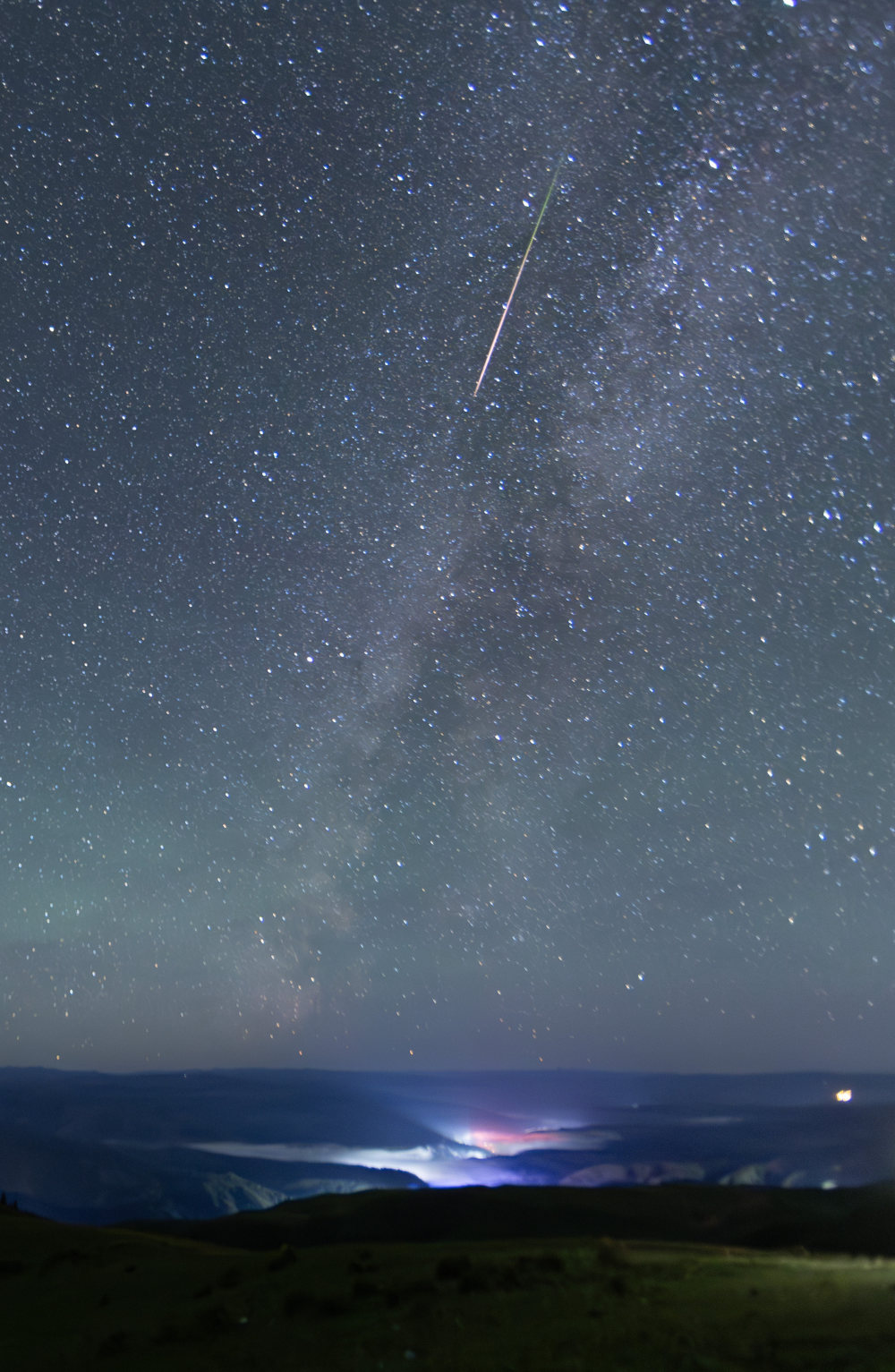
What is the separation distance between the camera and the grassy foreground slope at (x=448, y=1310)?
7824mm

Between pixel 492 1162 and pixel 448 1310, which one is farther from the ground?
pixel 448 1310

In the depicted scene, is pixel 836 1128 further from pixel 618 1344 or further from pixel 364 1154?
pixel 618 1344

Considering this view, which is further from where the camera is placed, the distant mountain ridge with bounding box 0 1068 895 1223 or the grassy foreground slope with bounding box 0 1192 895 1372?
the distant mountain ridge with bounding box 0 1068 895 1223

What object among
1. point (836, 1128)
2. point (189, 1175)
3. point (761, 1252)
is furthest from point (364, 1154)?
point (761, 1252)

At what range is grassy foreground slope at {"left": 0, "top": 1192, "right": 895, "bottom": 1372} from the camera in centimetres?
782

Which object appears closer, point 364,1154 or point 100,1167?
point 100,1167

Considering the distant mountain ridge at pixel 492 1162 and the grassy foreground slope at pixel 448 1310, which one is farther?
the distant mountain ridge at pixel 492 1162

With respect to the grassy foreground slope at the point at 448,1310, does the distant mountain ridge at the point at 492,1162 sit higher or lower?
lower

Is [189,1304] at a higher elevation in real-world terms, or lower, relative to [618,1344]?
lower

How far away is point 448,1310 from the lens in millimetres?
9695

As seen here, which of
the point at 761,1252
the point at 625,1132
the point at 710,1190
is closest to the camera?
the point at 761,1252

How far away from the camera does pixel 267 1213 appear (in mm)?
41125

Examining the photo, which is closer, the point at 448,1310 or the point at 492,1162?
the point at 448,1310

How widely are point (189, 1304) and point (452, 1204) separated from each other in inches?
1188
